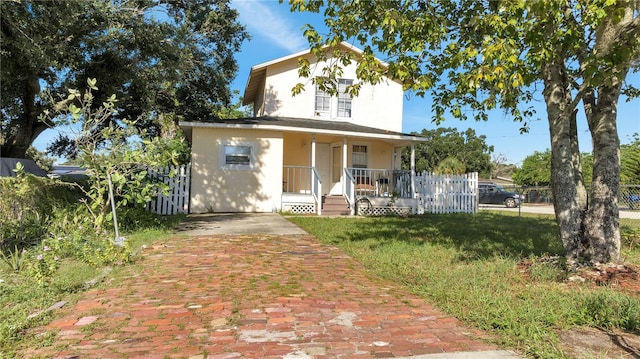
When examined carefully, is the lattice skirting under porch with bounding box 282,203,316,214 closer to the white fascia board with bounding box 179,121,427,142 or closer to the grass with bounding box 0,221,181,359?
the white fascia board with bounding box 179,121,427,142

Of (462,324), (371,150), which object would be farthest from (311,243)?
(371,150)

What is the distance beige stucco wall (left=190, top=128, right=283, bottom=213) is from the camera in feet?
45.9

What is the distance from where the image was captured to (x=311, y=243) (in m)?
8.24

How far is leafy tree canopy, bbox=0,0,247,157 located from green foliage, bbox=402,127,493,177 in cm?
5315

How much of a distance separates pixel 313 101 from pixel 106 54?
26.1 feet

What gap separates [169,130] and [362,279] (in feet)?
65.3

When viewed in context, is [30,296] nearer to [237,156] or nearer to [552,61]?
[552,61]

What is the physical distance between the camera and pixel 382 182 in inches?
655

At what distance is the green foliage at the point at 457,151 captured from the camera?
6975 centimetres

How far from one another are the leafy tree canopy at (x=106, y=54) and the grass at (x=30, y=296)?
3370mm

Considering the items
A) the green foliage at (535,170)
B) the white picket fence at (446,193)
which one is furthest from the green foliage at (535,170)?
the white picket fence at (446,193)

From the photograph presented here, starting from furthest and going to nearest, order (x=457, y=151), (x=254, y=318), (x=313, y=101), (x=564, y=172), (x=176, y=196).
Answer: (x=457, y=151) → (x=313, y=101) → (x=176, y=196) → (x=564, y=172) → (x=254, y=318)

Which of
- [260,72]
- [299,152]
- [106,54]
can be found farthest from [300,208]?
[106,54]

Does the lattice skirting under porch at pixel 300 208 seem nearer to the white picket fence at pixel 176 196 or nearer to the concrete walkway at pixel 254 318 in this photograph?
the white picket fence at pixel 176 196
